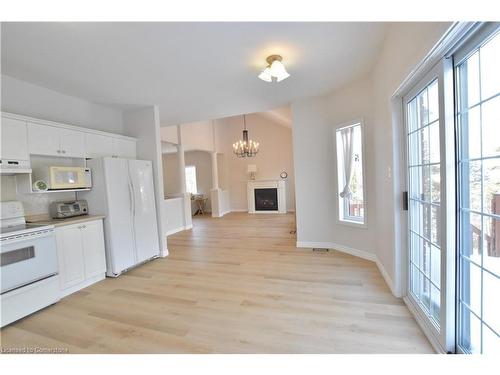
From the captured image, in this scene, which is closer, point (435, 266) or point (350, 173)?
point (435, 266)

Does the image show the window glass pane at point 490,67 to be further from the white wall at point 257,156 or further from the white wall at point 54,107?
the white wall at point 257,156

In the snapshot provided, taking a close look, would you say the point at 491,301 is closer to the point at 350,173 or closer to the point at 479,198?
the point at 479,198

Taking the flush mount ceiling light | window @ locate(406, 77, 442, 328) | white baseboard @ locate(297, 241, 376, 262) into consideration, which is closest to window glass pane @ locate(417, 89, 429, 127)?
window @ locate(406, 77, 442, 328)

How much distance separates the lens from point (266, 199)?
870cm

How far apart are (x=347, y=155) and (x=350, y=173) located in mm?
306

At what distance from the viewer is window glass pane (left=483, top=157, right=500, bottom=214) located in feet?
3.73

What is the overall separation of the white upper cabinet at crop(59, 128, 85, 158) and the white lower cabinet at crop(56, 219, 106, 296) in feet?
3.22

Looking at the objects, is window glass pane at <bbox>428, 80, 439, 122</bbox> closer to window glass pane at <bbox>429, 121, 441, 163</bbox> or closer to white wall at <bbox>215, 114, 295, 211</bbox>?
window glass pane at <bbox>429, 121, 441, 163</bbox>

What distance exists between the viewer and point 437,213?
164cm

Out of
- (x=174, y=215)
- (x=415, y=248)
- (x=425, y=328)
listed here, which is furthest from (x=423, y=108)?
(x=174, y=215)

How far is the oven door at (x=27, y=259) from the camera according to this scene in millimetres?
2111

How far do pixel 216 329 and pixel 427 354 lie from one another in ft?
5.18
